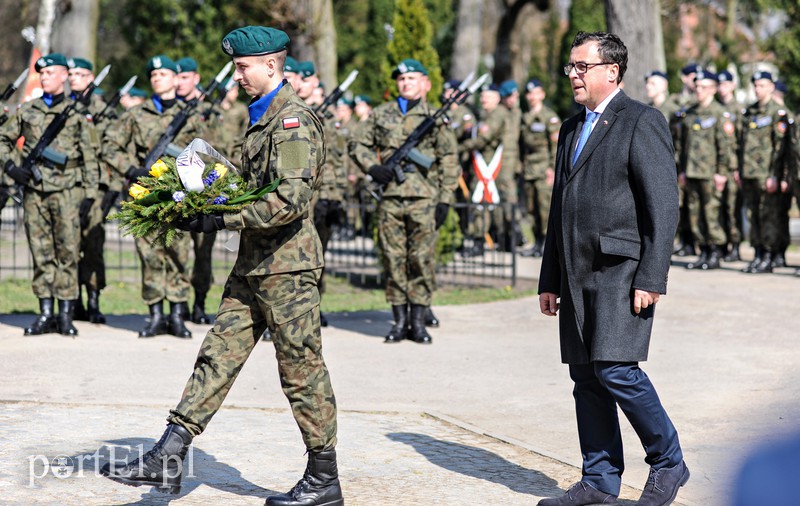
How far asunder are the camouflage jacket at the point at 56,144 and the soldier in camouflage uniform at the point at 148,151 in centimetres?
22

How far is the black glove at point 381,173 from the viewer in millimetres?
9352

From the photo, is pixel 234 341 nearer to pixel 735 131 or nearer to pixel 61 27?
pixel 735 131

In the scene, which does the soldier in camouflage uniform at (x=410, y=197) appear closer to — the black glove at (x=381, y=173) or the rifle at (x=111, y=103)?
the black glove at (x=381, y=173)

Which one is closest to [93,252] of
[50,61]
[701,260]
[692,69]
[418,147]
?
[50,61]

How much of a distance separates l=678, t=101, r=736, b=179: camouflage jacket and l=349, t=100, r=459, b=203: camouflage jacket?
5.79 m

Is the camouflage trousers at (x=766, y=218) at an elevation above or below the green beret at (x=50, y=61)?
below

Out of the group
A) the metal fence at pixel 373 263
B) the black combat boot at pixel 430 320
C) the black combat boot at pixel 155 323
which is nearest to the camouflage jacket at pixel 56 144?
the black combat boot at pixel 155 323

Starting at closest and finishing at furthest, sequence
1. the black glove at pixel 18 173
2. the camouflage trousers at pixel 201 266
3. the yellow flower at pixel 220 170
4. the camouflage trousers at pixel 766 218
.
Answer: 1. the yellow flower at pixel 220 170
2. the black glove at pixel 18 173
3. the camouflage trousers at pixel 201 266
4. the camouflage trousers at pixel 766 218

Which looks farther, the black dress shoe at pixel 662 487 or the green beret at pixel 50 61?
the green beret at pixel 50 61

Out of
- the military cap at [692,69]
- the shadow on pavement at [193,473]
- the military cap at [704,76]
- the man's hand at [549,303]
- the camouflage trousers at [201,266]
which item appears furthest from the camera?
the military cap at [692,69]

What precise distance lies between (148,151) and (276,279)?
4.93m

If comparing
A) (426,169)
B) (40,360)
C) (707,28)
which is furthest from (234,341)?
(707,28)

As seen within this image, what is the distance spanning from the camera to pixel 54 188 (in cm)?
932

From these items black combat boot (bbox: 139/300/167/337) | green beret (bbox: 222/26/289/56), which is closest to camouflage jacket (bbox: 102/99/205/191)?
black combat boot (bbox: 139/300/167/337)
